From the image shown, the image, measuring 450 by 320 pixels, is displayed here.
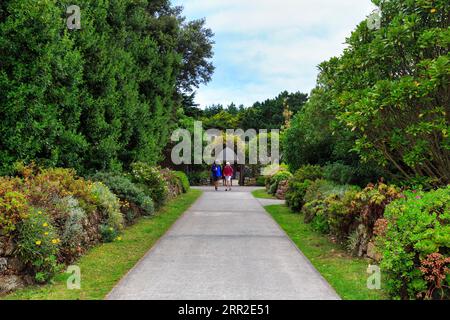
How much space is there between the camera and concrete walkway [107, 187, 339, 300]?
21.0ft

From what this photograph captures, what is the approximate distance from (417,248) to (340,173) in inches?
364

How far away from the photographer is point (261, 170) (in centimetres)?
4353

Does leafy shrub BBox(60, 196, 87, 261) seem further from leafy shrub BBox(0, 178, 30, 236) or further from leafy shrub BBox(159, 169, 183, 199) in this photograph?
leafy shrub BBox(159, 169, 183, 199)

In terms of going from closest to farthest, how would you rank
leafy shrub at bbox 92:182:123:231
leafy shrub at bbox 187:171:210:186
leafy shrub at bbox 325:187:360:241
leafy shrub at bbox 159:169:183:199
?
leafy shrub at bbox 325:187:360:241 < leafy shrub at bbox 92:182:123:231 < leafy shrub at bbox 159:169:183:199 < leafy shrub at bbox 187:171:210:186

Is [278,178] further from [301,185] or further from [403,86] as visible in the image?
[403,86]

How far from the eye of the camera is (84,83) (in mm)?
14492

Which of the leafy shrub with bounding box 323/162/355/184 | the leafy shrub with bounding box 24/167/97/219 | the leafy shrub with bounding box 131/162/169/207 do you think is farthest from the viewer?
the leafy shrub with bounding box 131/162/169/207

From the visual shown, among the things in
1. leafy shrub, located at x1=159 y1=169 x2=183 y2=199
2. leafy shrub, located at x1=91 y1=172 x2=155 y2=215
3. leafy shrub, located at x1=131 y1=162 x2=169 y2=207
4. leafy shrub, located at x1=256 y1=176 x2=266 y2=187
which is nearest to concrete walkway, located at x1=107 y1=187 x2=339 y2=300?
leafy shrub, located at x1=91 y1=172 x2=155 y2=215

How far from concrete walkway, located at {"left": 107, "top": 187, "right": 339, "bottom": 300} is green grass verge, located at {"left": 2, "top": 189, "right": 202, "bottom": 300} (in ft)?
1.01

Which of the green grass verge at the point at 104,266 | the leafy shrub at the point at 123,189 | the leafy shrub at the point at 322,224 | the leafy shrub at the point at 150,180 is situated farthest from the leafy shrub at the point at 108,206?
the leafy shrub at the point at 322,224

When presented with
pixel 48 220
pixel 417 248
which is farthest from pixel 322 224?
pixel 48 220

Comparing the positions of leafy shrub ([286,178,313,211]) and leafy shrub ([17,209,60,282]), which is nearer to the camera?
leafy shrub ([17,209,60,282])
